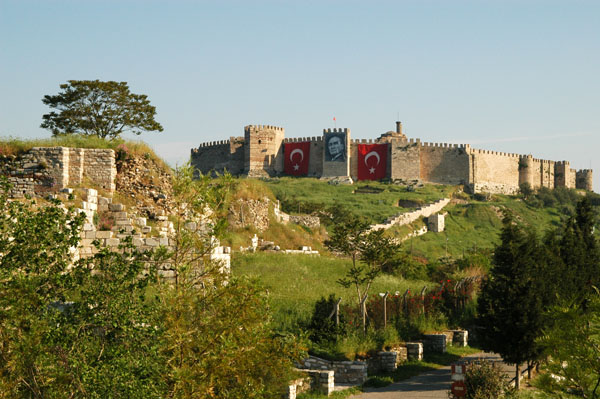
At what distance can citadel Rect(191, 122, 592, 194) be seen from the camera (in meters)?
77.1

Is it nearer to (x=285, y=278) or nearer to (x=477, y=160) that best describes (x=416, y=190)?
(x=477, y=160)

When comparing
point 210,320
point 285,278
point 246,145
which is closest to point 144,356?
point 210,320

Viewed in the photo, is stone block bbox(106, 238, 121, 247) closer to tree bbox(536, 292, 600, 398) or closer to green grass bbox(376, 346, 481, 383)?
green grass bbox(376, 346, 481, 383)

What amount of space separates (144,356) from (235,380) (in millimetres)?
1975

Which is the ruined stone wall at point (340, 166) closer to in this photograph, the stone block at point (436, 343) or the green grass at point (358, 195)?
the green grass at point (358, 195)

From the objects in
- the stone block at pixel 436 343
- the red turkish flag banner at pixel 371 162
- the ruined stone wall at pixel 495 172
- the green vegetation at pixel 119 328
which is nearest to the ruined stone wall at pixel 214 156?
the red turkish flag banner at pixel 371 162

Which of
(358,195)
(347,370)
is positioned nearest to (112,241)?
(347,370)

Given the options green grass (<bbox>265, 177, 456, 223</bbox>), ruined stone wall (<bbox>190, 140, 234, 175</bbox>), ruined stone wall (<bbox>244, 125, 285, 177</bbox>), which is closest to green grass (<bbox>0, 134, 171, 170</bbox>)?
green grass (<bbox>265, 177, 456, 223</bbox>)

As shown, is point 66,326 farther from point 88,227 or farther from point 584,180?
point 584,180

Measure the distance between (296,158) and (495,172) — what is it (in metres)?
22.0

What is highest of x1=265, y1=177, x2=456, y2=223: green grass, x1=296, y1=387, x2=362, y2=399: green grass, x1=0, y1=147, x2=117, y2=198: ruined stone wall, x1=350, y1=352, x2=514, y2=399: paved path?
x1=265, y1=177, x2=456, y2=223: green grass

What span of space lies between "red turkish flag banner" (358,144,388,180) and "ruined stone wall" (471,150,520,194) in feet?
31.2

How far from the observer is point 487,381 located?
1539cm

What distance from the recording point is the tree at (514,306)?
19562 millimetres
